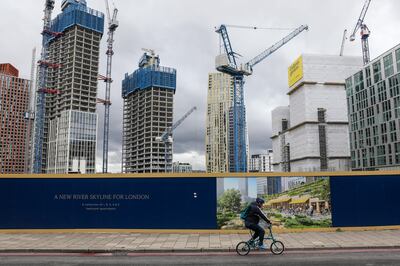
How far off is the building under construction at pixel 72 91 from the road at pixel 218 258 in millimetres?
159884

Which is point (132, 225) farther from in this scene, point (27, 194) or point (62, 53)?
point (62, 53)

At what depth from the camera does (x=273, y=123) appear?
19525 centimetres

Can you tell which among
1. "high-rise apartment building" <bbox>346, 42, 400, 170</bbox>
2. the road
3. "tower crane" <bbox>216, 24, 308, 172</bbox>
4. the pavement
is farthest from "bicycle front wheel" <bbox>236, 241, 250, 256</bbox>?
"tower crane" <bbox>216, 24, 308, 172</bbox>

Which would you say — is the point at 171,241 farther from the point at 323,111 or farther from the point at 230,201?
the point at 323,111

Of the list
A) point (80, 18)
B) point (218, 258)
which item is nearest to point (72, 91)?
point (80, 18)

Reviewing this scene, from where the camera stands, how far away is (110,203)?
17.6 metres

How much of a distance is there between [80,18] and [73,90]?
38452mm

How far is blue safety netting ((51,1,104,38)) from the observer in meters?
184

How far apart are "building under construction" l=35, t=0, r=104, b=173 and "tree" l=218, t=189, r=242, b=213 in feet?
514

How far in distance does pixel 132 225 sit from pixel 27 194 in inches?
210

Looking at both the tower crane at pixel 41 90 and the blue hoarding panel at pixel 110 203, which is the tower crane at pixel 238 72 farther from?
the blue hoarding panel at pixel 110 203

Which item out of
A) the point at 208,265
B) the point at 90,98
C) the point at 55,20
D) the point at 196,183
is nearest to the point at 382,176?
the point at 196,183

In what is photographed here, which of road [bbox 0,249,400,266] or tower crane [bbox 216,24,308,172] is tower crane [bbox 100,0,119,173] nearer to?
tower crane [bbox 216,24,308,172]

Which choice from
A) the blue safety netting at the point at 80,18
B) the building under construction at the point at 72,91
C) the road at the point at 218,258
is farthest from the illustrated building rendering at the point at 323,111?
the road at the point at 218,258
